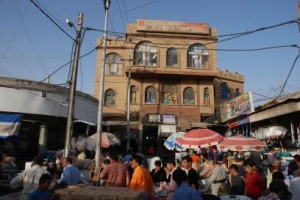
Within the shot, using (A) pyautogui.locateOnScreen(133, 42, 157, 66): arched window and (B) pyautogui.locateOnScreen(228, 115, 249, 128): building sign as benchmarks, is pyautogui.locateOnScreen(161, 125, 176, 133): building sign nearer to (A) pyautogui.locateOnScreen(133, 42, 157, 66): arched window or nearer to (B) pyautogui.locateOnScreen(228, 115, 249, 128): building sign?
(B) pyautogui.locateOnScreen(228, 115, 249, 128): building sign

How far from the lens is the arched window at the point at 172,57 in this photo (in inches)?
1158

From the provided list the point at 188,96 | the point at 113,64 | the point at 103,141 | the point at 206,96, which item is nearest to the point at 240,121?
the point at 206,96

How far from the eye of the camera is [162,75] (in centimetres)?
2853

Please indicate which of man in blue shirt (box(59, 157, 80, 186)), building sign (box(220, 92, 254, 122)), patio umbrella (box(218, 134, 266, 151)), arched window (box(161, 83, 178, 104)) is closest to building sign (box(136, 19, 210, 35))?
arched window (box(161, 83, 178, 104))

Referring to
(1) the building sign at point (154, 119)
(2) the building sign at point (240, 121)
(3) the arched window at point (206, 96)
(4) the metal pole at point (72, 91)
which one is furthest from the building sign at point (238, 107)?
(4) the metal pole at point (72, 91)

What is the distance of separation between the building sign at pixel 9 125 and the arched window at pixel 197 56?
1915cm

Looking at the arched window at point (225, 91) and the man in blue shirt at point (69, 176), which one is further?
the arched window at point (225, 91)

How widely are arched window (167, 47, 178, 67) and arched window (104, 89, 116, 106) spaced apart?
257 inches

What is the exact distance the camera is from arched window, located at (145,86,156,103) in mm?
28681

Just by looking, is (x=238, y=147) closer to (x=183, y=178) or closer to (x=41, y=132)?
(x=183, y=178)

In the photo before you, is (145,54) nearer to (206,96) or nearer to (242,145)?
(206,96)

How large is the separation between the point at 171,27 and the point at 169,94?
6.97 meters

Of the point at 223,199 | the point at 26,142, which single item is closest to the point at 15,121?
the point at 26,142

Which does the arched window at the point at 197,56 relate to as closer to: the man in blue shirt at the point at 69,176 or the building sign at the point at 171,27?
the building sign at the point at 171,27
